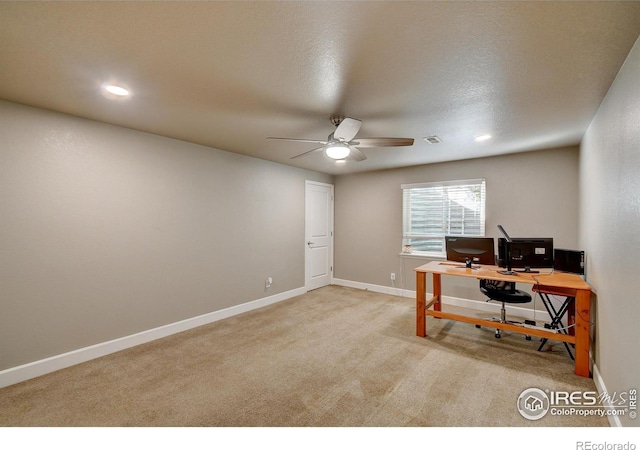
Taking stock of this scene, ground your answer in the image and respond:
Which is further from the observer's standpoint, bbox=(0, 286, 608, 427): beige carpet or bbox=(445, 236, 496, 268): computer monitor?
bbox=(445, 236, 496, 268): computer monitor

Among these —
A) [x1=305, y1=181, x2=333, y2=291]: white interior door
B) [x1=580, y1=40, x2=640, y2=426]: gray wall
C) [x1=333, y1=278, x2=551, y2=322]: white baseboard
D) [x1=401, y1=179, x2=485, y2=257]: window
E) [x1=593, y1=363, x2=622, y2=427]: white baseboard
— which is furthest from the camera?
[x1=305, y1=181, x2=333, y2=291]: white interior door

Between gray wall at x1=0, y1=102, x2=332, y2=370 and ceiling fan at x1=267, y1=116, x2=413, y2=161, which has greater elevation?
ceiling fan at x1=267, y1=116, x2=413, y2=161

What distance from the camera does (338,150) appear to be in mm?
2645

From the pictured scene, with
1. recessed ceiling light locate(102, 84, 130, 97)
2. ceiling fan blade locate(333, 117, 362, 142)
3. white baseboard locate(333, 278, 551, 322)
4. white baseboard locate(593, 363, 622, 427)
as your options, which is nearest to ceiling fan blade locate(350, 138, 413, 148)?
ceiling fan blade locate(333, 117, 362, 142)

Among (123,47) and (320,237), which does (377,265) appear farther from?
(123,47)

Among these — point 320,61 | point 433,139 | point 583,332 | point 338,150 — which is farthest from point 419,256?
point 320,61

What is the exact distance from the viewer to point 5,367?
2354 millimetres

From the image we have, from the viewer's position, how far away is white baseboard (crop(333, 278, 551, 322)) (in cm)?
398

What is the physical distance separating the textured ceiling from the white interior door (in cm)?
268

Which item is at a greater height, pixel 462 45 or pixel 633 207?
pixel 462 45

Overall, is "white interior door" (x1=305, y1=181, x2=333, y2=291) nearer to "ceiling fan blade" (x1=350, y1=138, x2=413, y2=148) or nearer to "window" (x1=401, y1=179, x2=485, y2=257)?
"window" (x1=401, y1=179, x2=485, y2=257)

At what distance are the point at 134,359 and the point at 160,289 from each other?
808mm

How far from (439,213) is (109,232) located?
4.70 m
